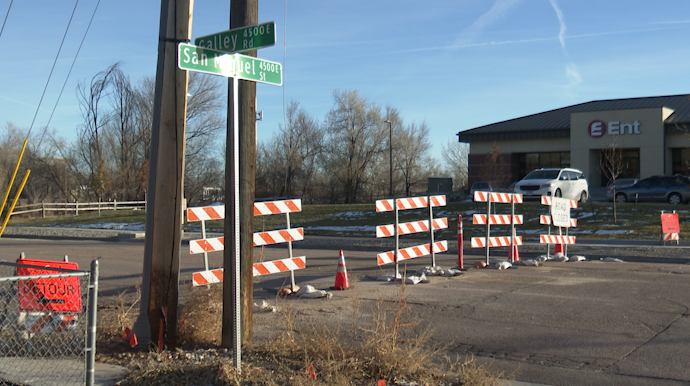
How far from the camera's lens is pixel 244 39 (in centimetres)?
484

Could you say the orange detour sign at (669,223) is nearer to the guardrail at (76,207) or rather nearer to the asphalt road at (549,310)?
the asphalt road at (549,310)

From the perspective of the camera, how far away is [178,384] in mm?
4543

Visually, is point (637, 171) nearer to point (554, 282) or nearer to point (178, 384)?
point (554, 282)

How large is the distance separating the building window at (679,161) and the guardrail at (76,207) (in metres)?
39.9

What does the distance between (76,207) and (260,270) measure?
37.0 meters

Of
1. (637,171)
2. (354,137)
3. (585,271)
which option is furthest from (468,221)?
(354,137)

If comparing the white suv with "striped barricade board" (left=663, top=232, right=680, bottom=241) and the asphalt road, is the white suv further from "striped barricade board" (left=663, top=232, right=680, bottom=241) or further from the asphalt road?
the asphalt road

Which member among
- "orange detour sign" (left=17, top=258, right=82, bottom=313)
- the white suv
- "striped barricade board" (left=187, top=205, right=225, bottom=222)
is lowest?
"orange detour sign" (left=17, top=258, right=82, bottom=313)

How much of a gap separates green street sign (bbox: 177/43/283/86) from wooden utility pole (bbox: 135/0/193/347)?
1.10 m

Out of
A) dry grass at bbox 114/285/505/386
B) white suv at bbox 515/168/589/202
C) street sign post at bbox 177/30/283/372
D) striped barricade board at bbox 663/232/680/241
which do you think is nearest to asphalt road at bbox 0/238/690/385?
dry grass at bbox 114/285/505/386

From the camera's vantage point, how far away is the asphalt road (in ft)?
18.7

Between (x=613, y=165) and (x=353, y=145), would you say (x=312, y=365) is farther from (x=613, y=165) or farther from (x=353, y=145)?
(x=353, y=145)

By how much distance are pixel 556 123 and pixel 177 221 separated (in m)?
47.2

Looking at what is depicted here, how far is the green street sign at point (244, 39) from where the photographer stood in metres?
4.80
